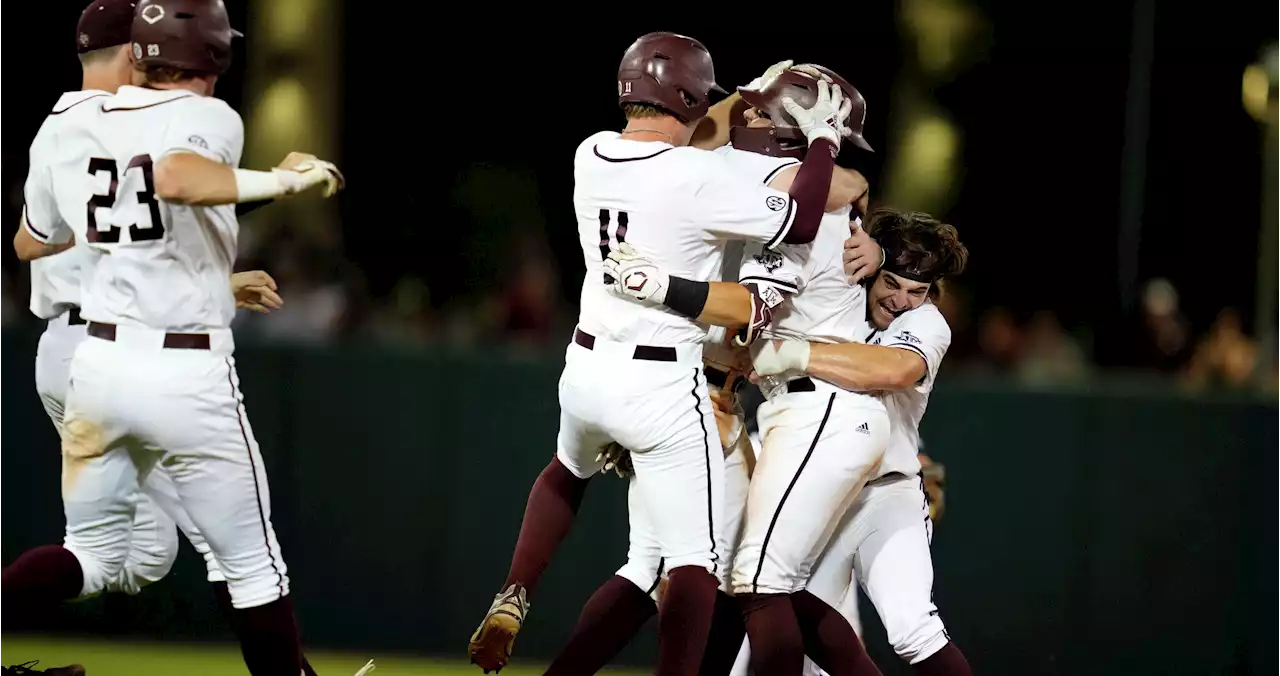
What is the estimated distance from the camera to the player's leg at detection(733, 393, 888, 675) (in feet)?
16.3

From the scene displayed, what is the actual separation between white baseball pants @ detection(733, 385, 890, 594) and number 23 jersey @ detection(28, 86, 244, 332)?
1.77 meters

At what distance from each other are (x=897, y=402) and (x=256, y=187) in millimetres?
2242

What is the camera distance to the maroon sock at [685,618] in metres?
4.86

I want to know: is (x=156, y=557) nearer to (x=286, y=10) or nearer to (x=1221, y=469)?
(x=1221, y=469)

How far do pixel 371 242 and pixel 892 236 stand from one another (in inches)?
569

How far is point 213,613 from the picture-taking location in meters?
7.59

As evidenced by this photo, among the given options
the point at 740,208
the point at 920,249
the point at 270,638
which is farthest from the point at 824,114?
the point at 270,638

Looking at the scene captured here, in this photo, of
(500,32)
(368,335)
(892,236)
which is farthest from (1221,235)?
(892,236)

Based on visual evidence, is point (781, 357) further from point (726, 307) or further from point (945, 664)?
point (945, 664)

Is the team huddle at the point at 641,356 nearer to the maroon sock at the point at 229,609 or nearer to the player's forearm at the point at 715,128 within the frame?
the maroon sock at the point at 229,609

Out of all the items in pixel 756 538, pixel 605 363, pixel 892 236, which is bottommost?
pixel 756 538

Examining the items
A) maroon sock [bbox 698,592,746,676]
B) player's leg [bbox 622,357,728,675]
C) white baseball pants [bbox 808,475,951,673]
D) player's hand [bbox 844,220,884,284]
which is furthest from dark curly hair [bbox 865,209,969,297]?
maroon sock [bbox 698,592,746,676]

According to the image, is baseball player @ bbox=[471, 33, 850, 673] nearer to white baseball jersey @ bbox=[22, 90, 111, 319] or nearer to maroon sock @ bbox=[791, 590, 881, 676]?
maroon sock @ bbox=[791, 590, 881, 676]

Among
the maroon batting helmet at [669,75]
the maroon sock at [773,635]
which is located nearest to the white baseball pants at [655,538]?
the maroon sock at [773,635]
